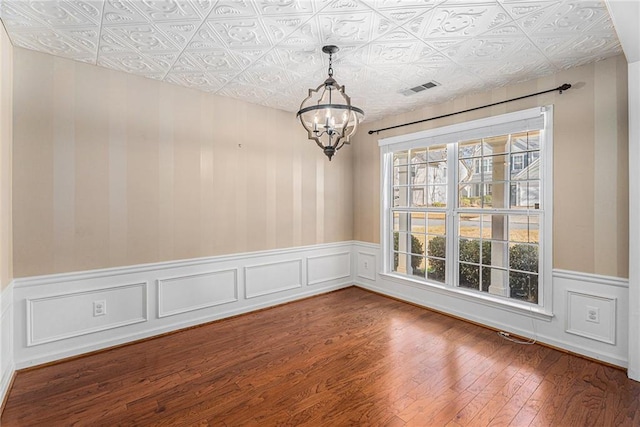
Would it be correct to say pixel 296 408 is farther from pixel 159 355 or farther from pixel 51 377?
pixel 51 377

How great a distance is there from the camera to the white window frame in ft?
10.1

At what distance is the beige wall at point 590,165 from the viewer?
8.71ft

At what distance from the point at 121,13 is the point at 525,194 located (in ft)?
13.0

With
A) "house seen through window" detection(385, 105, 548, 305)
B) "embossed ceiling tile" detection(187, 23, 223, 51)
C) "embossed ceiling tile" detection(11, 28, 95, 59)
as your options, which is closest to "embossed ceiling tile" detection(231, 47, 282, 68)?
"embossed ceiling tile" detection(187, 23, 223, 51)

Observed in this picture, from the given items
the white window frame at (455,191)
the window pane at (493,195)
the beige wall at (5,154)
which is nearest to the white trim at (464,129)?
the white window frame at (455,191)

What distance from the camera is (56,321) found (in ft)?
8.91

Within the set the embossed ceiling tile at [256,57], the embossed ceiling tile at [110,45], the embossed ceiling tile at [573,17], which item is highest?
the embossed ceiling tile at [256,57]

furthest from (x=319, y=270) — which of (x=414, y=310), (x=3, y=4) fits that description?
(x=3, y=4)

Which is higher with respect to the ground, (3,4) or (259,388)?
(3,4)

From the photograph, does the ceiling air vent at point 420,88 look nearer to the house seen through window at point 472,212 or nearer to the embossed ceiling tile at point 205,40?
the house seen through window at point 472,212

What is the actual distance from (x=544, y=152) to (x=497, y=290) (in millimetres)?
1583

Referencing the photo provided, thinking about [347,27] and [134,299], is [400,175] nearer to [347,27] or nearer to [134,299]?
[347,27]

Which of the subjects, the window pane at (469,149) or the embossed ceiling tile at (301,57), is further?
the window pane at (469,149)

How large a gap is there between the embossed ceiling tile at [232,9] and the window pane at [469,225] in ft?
10.4
